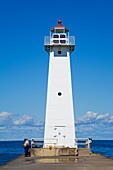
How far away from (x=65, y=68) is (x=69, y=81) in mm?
1200

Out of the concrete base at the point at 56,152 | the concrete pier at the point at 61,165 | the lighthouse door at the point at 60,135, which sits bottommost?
the concrete pier at the point at 61,165

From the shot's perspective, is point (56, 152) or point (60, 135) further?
point (60, 135)


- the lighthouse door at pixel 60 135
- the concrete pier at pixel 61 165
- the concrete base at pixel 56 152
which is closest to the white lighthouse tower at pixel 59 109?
the lighthouse door at pixel 60 135

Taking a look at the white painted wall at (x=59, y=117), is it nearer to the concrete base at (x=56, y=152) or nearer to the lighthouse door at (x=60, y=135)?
the lighthouse door at (x=60, y=135)

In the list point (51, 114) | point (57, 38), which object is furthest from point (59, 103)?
point (57, 38)

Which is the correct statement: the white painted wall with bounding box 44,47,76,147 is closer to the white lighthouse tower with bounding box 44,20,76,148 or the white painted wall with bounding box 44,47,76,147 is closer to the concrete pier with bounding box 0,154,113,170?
the white lighthouse tower with bounding box 44,20,76,148

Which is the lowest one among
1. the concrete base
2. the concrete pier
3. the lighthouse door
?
the concrete pier

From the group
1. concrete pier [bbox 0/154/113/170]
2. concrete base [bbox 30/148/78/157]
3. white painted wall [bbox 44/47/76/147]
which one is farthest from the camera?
white painted wall [bbox 44/47/76/147]

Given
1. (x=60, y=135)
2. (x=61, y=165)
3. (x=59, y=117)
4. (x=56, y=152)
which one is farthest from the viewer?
(x=60, y=135)

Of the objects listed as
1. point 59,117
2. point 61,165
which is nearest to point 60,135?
point 59,117

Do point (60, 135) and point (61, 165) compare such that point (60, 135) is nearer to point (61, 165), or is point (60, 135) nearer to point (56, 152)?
point (56, 152)

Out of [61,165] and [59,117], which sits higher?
[59,117]

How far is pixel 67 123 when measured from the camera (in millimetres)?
36250

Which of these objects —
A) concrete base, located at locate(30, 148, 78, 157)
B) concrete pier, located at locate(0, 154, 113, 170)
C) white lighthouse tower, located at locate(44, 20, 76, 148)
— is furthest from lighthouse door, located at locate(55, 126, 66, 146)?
concrete pier, located at locate(0, 154, 113, 170)
